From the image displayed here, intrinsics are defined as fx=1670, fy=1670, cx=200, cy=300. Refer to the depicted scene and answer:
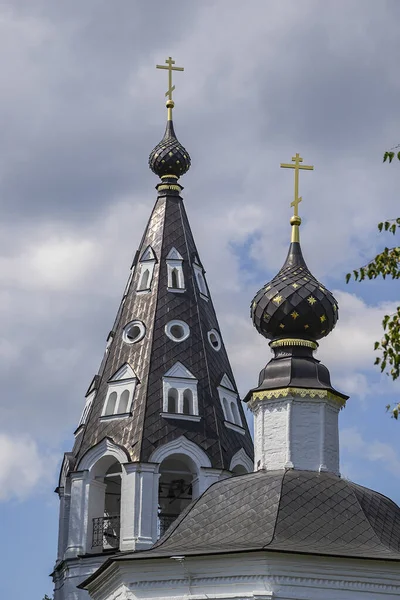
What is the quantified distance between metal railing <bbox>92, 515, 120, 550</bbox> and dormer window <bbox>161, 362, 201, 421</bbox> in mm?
1882

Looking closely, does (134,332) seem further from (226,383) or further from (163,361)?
(226,383)

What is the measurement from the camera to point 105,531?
25.6 meters

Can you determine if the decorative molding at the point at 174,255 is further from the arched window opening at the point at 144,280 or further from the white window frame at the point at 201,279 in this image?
the arched window opening at the point at 144,280

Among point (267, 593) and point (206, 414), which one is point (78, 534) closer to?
point (206, 414)

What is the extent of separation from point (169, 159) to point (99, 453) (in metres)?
5.45

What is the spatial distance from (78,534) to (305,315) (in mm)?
7964

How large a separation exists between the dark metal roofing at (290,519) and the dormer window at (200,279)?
9462 mm

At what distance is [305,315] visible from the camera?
19.3 m

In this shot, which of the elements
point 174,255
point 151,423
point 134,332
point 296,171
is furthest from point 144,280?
point 296,171

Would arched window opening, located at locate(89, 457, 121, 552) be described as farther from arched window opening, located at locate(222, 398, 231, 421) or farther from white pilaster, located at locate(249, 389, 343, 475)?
white pilaster, located at locate(249, 389, 343, 475)

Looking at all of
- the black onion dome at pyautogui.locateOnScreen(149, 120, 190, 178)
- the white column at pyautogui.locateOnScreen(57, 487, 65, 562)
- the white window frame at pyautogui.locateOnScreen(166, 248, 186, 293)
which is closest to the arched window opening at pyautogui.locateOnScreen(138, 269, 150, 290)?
the white window frame at pyautogui.locateOnScreen(166, 248, 186, 293)

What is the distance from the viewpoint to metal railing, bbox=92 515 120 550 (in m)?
25.6

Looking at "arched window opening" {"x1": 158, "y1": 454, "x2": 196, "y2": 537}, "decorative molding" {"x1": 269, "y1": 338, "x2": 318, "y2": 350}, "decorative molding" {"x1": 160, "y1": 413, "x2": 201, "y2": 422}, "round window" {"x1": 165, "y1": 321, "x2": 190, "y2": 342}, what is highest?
"round window" {"x1": 165, "y1": 321, "x2": 190, "y2": 342}

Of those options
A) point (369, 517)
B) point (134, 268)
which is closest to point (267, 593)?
point (369, 517)
